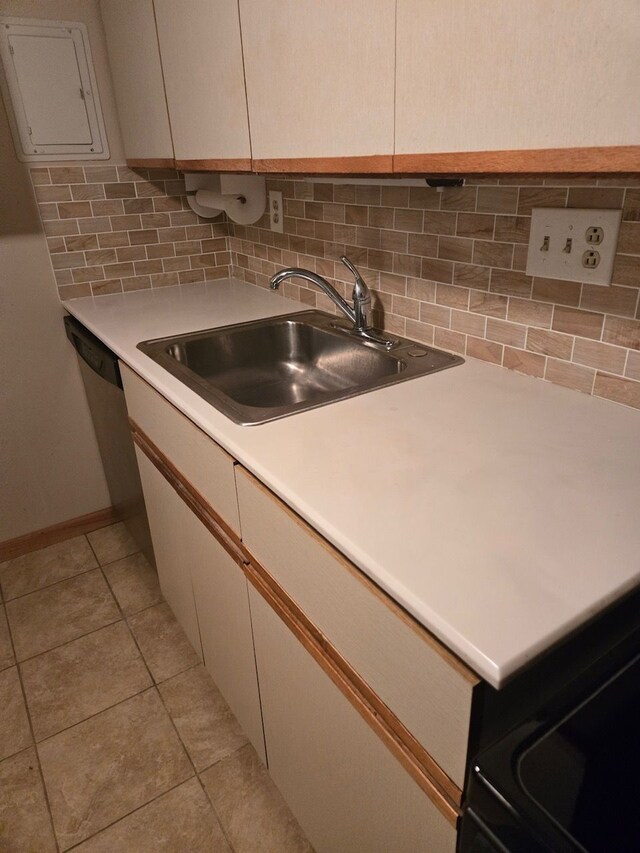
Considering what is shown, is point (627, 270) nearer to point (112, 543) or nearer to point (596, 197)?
point (596, 197)

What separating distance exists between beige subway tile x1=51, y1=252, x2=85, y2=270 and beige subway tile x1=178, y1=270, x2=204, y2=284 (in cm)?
34

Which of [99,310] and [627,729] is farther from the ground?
[99,310]

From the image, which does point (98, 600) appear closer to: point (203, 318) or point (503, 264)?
point (203, 318)

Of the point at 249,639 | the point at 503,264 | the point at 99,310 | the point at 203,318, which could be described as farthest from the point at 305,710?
the point at 99,310

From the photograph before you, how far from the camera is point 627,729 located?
1.90 feet

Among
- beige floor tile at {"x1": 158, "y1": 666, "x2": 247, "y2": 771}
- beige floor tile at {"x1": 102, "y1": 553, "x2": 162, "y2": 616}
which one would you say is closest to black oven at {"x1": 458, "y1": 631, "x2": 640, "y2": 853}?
beige floor tile at {"x1": 158, "y1": 666, "x2": 247, "y2": 771}

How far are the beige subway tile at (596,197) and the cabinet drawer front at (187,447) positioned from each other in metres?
0.74

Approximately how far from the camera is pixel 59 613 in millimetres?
1870

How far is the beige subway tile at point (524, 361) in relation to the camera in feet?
3.68

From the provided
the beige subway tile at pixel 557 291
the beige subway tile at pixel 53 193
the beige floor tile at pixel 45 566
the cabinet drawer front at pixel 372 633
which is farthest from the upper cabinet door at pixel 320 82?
the beige floor tile at pixel 45 566

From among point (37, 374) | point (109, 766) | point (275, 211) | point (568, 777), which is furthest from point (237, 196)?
point (568, 777)

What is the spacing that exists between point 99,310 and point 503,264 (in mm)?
1274

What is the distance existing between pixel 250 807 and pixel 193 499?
0.72 meters

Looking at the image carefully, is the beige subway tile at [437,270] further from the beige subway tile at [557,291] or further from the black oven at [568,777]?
the black oven at [568,777]
